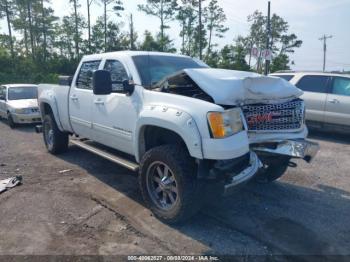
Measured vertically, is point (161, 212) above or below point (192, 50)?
below

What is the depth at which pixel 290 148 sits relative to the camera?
12.2ft

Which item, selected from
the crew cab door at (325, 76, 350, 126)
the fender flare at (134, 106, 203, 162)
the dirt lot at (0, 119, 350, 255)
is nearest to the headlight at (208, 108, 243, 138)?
the fender flare at (134, 106, 203, 162)

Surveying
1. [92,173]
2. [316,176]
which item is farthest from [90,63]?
[316,176]

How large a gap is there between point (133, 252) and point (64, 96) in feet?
12.3

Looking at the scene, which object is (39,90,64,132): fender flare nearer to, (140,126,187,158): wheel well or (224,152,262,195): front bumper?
(140,126,187,158): wheel well

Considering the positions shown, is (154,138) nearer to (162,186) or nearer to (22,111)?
(162,186)

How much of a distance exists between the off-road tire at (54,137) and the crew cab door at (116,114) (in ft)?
6.12

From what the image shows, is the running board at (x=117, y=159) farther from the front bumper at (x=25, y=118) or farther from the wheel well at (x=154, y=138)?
the front bumper at (x=25, y=118)

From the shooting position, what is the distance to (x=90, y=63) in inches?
220

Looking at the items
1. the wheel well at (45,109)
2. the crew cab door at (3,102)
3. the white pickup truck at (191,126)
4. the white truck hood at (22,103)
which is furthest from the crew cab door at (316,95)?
the crew cab door at (3,102)

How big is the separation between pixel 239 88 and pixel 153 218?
73.9 inches

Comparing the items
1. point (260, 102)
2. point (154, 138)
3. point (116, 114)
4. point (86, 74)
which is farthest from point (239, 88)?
point (86, 74)

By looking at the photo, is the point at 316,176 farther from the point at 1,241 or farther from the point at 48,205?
the point at 1,241

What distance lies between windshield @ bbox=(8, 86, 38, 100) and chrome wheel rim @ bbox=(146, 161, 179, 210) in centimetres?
936
